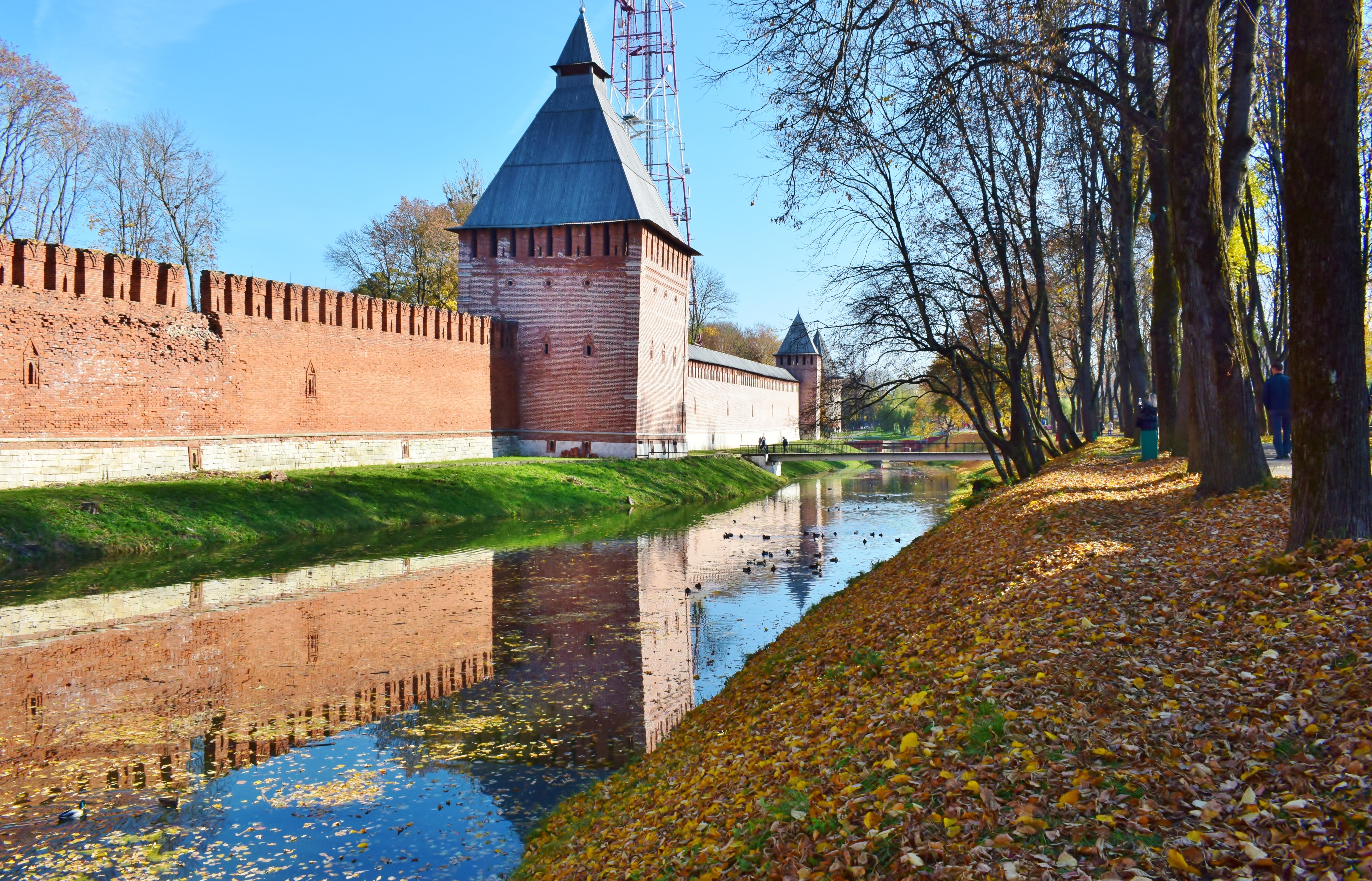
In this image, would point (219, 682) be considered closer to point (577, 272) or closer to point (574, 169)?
point (577, 272)

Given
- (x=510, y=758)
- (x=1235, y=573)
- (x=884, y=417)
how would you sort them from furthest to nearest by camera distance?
(x=884, y=417), (x=510, y=758), (x=1235, y=573)

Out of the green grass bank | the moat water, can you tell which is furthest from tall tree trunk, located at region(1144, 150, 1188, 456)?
Result: the green grass bank

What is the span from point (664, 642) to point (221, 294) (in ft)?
50.4

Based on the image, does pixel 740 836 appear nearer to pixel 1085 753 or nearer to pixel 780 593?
pixel 1085 753

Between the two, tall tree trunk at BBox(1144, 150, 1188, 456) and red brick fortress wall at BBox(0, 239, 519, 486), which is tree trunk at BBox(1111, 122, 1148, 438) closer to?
tall tree trunk at BBox(1144, 150, 1188, 456)

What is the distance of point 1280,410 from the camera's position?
1346cm

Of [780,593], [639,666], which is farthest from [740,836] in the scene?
Answer: [780,593]

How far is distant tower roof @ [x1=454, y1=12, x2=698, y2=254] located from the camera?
29.3 meters

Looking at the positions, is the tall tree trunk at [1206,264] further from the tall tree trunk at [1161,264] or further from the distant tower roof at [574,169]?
the distant tower roof at [574,169]

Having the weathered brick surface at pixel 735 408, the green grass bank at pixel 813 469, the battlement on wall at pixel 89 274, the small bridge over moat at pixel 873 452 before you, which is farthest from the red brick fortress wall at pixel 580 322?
the battlement on wall at pixel 89 274

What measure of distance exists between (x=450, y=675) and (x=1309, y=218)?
756 cm

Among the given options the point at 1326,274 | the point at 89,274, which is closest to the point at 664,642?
the point at 1326,274

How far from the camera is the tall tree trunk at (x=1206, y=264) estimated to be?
762cm

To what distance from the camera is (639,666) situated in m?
9.12
